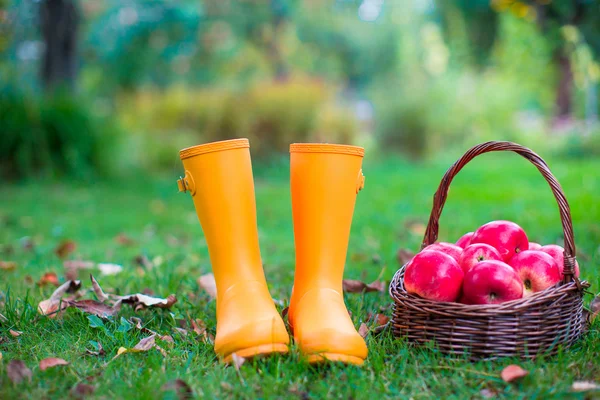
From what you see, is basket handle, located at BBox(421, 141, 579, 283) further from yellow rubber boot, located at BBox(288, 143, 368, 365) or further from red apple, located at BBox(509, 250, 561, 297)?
yellow rubber boot, located at BBox(288, 143, 368, 365)

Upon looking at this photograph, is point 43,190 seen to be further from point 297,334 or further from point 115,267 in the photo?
point 297,334

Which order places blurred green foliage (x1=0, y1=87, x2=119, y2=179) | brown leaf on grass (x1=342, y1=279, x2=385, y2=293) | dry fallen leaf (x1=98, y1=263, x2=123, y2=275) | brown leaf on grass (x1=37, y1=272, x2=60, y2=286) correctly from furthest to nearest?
blurred green foliage (x1=0, y1=87, x2=119, y2=179), dry fallen leaf (x1=98, y1=263, x2=123, y2=275), brown leaf on grass (x1=37, y1=272, x2=60, y2=286), brown leaf on grass (x1=342, y1=279, x2=385, y2=293)

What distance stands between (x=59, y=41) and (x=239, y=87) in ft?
8.64

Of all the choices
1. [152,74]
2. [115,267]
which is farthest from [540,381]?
[152,74]

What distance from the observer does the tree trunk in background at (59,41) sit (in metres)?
7.17

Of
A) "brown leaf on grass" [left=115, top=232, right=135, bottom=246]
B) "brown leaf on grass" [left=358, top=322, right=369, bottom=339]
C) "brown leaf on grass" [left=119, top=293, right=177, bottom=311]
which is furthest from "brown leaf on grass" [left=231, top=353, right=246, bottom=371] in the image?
"brown leaf on grass" [left=115, top=232, right=135, bottom=246]

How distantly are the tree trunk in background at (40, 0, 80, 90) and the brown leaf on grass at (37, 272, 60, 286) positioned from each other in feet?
18.1

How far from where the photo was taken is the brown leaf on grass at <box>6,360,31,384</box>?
1.28m

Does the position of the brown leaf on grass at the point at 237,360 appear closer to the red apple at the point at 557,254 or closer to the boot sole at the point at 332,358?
the boot sole at the point at 332,358

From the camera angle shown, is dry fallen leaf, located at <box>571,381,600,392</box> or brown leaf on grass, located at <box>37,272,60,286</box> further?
brown leaf on grass, located at <box>37,272,60,286</box>

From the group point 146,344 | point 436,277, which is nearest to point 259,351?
point 146,344

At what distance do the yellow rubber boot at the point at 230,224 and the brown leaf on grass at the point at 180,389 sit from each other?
219 millimetres

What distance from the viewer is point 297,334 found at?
148 cm

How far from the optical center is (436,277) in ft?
4.69
